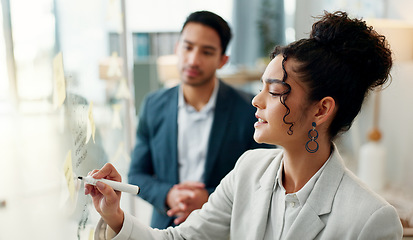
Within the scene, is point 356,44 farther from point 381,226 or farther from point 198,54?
point 198,54

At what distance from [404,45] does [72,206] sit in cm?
211

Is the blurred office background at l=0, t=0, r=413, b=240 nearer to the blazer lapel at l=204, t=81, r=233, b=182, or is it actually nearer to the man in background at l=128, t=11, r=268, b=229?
the man in background at l=128, t=11, r=268, b=229

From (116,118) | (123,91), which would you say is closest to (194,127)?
(116,118)

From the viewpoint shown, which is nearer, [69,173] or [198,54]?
[69,173]

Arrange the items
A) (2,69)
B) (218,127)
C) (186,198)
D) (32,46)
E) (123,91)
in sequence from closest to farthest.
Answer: (2,69) → (32,46) → (186,198) → (218,127) → (123,91)

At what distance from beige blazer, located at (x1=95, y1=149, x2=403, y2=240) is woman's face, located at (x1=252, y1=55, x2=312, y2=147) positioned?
0.39 feet

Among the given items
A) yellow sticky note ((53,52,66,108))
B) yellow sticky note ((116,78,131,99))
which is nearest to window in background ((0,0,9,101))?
yellow sticky note ((53,52,66,108))

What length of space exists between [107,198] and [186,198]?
24.7 inches

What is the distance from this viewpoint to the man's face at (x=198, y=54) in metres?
1.71

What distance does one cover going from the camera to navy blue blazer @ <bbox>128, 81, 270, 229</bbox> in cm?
169

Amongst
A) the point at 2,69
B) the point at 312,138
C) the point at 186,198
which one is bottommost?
the point at 186,198

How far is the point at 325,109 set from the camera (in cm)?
102

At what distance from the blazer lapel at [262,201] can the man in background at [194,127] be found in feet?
1.74

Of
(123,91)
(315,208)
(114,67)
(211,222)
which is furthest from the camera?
(123,91)
